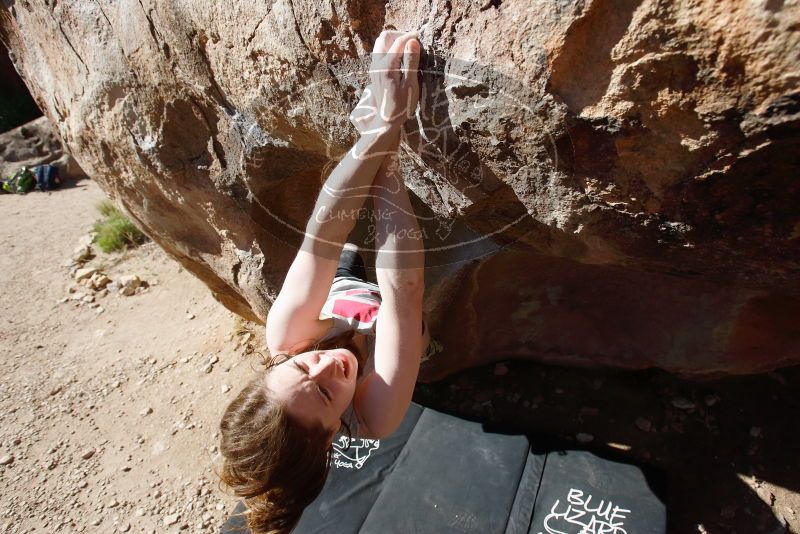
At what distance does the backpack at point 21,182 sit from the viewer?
561cm

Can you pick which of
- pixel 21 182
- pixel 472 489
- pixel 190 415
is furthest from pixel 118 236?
pixel 472 489

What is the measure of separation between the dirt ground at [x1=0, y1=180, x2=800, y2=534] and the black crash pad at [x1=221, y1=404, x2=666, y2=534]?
0.31ft

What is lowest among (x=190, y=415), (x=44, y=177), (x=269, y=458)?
(x=190, y=415)

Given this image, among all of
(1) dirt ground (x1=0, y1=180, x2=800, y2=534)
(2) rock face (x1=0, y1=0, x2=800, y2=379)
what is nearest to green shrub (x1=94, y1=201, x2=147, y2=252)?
(1) dirt ground (x1=0, y1=180, x2=800, y2=534)

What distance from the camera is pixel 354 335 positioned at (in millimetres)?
1342

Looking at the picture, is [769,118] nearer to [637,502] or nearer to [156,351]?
[637,502]

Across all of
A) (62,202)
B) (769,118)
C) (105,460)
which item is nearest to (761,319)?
(769,118)

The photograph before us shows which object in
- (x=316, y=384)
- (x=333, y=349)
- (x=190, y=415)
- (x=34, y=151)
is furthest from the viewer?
(x=34, y=151)

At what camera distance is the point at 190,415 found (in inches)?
102

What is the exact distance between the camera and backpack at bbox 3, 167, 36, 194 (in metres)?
5.61

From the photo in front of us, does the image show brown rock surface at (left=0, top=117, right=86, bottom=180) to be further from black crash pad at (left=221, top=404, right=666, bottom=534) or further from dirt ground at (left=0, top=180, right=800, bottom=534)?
black crash pad at (left=221, top=404, right=666, bottom=534)

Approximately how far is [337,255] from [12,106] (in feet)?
24.9

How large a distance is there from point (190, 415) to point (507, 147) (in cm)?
216

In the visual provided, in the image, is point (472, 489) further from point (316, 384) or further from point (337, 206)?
point (337, 206)
